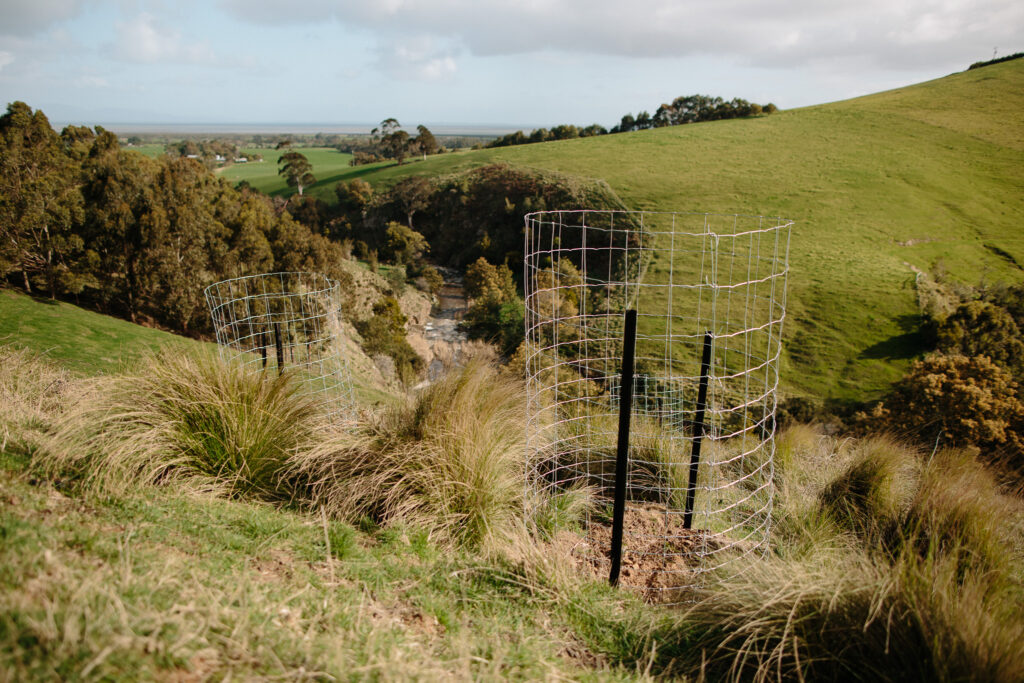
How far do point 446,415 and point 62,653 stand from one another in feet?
8.52

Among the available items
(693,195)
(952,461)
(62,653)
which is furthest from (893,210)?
(62,653)

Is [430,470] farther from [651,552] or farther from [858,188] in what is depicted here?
[858,188]

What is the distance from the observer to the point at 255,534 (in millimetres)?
3033

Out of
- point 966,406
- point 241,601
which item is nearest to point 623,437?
point 241,601

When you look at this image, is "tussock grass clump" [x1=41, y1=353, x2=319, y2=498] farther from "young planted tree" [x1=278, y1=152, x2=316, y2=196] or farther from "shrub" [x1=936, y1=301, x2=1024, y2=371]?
"young planted tree" [x1=278, y1=152, x2=316, y2=196]

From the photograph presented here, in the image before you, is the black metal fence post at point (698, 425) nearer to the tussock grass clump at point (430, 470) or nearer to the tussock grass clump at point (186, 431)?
the tussock grass clump at point (430, 470)

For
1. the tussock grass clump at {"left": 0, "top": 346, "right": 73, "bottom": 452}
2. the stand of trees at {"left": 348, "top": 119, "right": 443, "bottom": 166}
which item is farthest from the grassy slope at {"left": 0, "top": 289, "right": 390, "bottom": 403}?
the stand of trees at {"left": 348, "top": 119, "right": 443, "bottom": 166}

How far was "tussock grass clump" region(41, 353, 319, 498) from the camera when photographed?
3.38 m

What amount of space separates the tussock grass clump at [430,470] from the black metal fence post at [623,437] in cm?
71

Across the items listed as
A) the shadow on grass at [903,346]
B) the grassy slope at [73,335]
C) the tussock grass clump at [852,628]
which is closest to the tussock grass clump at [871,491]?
the tussock grass clump at [852,628]

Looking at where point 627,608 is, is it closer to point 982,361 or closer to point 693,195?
point 982,361

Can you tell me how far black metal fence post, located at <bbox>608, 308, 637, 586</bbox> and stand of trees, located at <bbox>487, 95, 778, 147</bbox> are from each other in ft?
198

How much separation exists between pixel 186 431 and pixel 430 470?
1749 mm

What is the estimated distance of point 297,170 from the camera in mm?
60219
